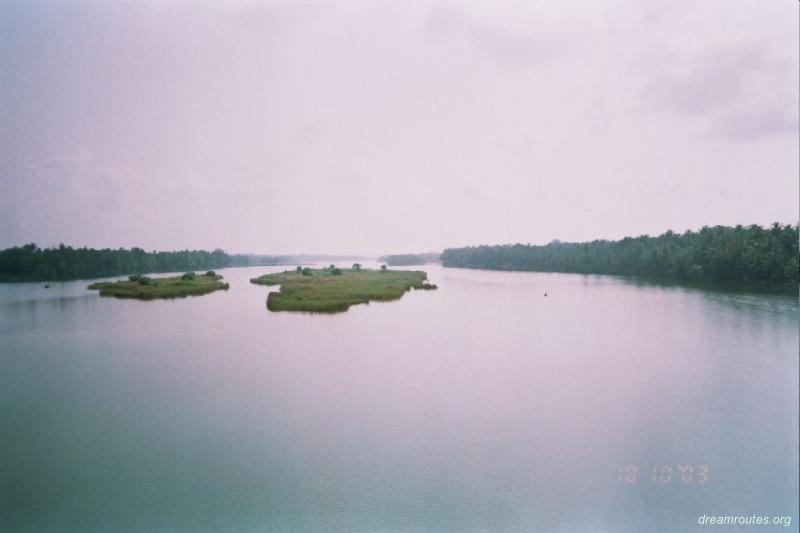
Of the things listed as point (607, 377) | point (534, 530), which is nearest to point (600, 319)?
point (607, 377)

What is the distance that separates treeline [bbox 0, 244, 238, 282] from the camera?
1352 inches

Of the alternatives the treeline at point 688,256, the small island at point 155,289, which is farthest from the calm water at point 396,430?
the treeline at point 688,256

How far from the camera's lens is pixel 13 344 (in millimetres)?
19266

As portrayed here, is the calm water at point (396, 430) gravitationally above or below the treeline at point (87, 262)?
below

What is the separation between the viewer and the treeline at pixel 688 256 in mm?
40156

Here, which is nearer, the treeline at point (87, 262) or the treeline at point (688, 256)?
the treeline at point (87, 262)

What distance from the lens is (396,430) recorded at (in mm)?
10750

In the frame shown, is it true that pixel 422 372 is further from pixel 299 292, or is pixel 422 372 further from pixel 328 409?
pixel 299 292

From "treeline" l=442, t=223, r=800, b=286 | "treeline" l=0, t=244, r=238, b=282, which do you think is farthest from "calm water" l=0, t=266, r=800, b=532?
"treeline" l=442, t=223, r=800, b=286

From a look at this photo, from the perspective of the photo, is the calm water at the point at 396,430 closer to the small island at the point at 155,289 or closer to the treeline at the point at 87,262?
the treeline at the point at 87,262

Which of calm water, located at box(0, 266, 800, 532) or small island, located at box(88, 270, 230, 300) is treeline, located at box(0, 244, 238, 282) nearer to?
small island, located at box(88, 270, 230, 300)

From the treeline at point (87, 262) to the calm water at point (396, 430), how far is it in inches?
575

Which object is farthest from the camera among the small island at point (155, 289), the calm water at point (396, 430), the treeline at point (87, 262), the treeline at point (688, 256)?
the treeline at point (688, 256)

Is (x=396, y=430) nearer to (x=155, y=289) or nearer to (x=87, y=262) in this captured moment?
(x=155, y=289)
